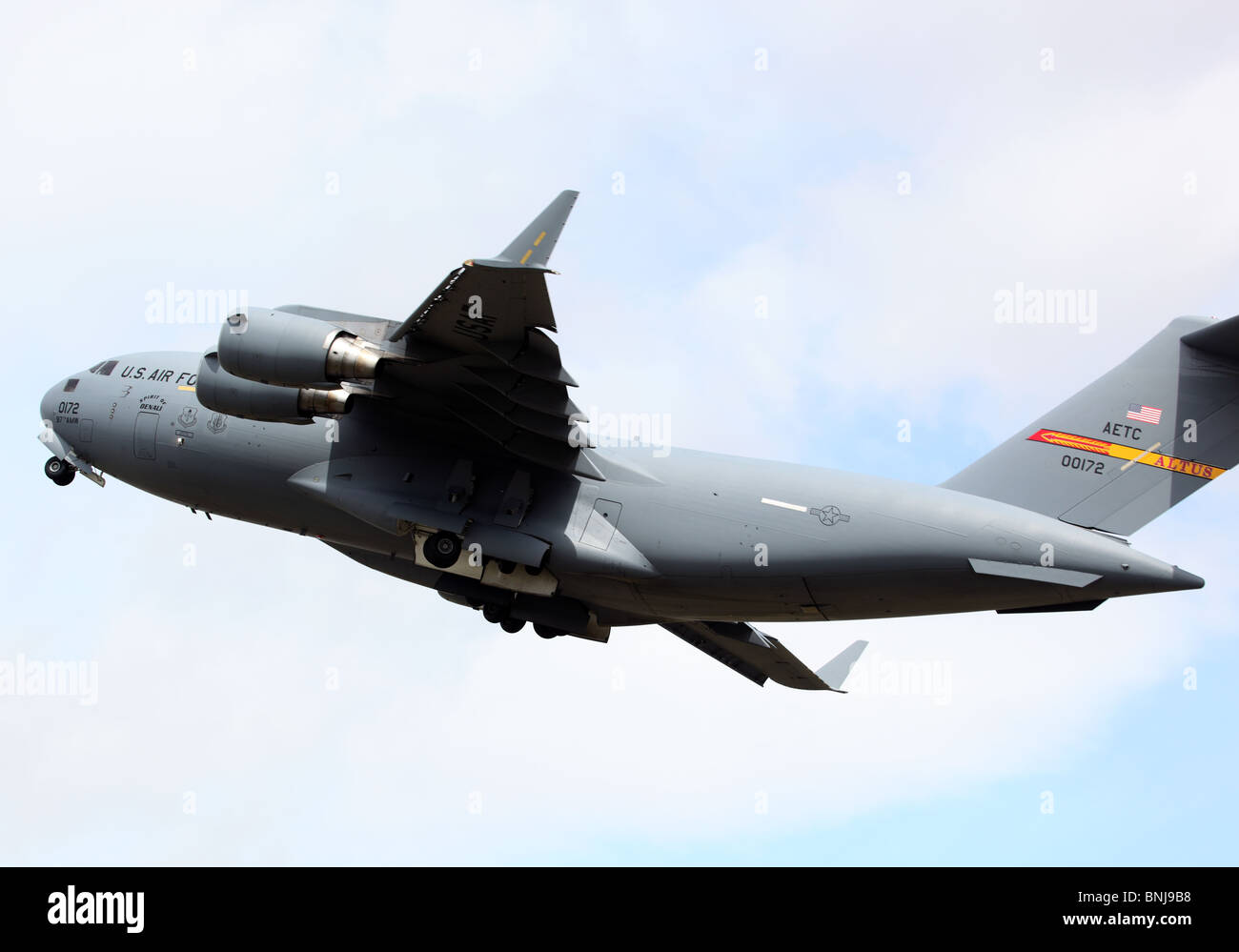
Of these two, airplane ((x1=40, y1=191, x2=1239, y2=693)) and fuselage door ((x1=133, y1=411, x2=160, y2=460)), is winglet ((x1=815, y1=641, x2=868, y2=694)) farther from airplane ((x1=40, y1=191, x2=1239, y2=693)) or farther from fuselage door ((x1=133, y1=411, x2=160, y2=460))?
fuselage door ((x1=133, y1=411, x2=160, y2=460))

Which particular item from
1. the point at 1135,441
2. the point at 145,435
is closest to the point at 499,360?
the point at 145,435

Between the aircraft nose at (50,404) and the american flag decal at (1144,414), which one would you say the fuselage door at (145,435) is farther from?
the american flag decal at (1144,414)

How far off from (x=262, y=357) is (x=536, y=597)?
12.7 ft

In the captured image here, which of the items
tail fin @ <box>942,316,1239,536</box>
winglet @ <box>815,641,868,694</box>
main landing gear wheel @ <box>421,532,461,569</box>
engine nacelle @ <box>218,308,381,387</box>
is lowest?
winglet @ <box>815,641,868,694</box>

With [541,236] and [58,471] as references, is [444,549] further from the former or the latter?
[58,471]

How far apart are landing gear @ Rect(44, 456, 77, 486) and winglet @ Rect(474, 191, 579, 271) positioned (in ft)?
22.4

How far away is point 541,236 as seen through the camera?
1134cm

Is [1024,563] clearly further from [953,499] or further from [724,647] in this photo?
[724,647]

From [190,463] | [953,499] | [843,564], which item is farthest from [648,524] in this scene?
[190,463]

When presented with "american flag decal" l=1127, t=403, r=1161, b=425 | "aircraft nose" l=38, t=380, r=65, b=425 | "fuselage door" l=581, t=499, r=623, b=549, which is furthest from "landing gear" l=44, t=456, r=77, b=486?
"american flag decal" l=1127, t=403, r=1161, b=425

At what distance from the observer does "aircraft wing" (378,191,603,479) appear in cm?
1139

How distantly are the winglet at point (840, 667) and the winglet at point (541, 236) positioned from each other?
7.94 metres
